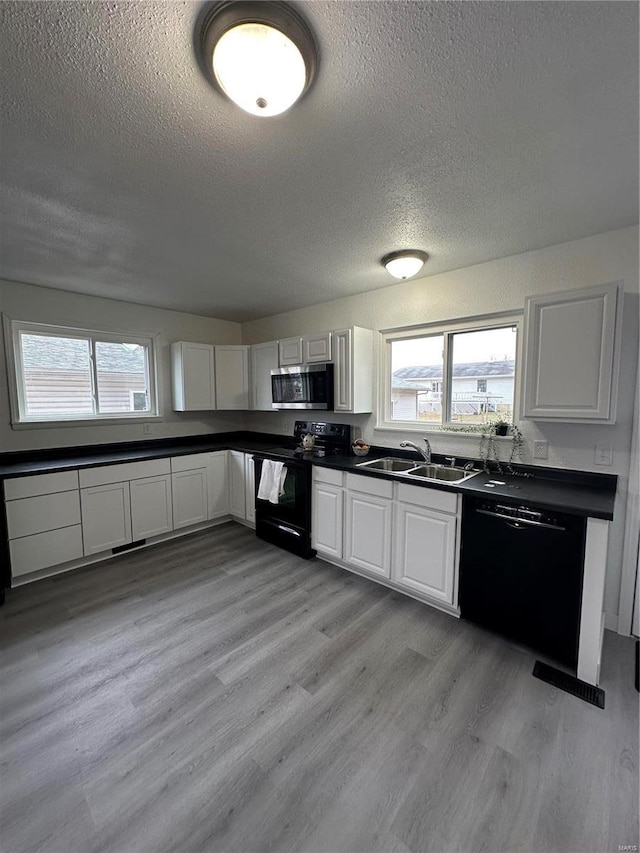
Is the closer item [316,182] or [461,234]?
[316,182]

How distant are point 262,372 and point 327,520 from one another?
2010 millimetres

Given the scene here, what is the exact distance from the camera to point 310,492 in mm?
3197

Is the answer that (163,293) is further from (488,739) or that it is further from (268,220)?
(488,739)

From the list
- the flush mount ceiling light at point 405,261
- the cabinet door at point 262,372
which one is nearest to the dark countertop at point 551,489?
the flush mount ceiling light at point 405,261

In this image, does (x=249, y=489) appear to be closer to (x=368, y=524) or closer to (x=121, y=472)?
(x=121, y=472)

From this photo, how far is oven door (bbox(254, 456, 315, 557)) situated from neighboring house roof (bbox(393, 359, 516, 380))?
127cm

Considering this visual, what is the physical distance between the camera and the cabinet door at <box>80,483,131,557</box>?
307cm

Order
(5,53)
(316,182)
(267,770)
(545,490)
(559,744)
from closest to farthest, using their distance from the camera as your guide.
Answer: (5,53)
(267,770)
(559,744)
(316,182)
(545,490)

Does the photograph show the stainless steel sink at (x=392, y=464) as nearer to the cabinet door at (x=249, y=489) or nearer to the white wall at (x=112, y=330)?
the cabinet door at (x=249, y=489)

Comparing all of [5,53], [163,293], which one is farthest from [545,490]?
[163,293]

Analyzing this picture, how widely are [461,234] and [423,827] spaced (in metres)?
2.89

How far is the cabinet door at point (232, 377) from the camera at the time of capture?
14.2 ft

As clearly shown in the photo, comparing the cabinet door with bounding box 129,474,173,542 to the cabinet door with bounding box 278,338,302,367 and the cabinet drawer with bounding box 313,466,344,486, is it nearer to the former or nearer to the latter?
the cabinet drawer with bounding box 313,466,344,486

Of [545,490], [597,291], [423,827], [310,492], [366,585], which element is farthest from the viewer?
[310,492]
